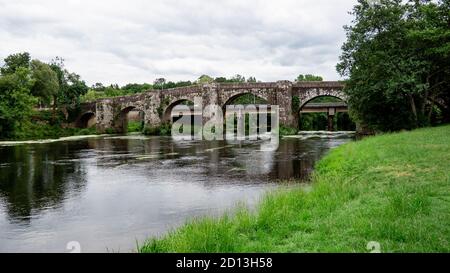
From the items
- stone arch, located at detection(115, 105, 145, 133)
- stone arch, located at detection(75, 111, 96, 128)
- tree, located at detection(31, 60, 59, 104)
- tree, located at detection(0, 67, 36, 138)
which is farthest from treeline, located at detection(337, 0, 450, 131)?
stone arch, located at detection(75, 111, 96, 128)

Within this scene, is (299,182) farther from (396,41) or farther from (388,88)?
(396,41)

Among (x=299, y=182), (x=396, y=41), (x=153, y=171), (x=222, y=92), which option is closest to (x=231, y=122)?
(x=222, y=92)

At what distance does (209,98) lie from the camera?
53.2 m

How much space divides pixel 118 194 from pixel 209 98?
39.1 meters

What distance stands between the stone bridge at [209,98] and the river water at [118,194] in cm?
2546

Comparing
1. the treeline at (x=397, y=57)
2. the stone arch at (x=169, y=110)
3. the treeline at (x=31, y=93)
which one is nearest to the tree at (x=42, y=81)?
the treeline at (x=31, y=93)

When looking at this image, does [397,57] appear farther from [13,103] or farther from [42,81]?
[42,81]

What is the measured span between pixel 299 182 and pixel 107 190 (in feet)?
23.3

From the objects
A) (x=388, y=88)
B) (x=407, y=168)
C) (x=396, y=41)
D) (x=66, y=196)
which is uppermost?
(x=396, y=41)

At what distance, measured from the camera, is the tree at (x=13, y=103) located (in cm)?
4947

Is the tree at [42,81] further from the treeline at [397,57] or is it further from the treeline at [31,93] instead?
the treeline at [397,57]

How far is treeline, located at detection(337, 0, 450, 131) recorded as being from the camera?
2664 centimetres

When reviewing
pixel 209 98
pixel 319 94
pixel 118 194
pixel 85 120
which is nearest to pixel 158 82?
pixel 85 120
